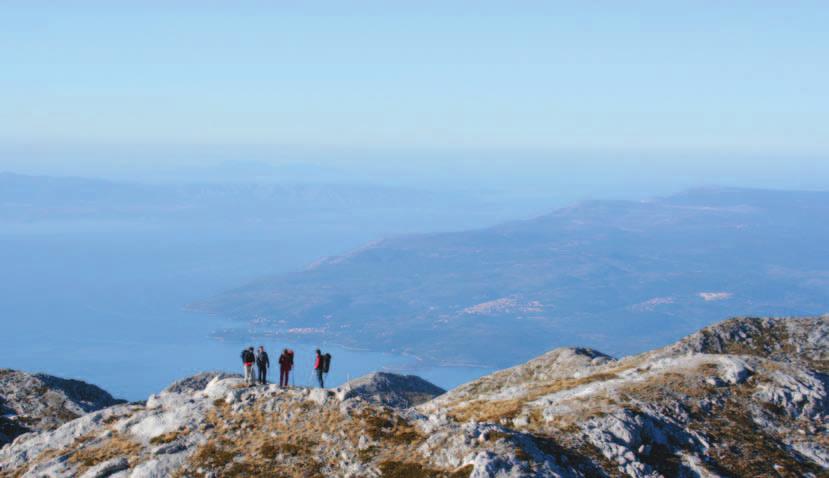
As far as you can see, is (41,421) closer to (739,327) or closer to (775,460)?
(775,460)

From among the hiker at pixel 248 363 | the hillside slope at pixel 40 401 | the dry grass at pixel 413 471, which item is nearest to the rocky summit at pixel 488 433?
the dry grass at pixel 413 471

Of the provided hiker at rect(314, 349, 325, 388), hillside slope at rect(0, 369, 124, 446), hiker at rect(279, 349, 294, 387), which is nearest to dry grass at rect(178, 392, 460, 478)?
hiker at rect(279, 349, 294, 387)

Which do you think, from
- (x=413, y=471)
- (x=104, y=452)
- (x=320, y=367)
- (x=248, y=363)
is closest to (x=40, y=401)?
(x=248, y=363)

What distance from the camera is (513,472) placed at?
31.4 m

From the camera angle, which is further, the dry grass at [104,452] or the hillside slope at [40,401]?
the hillside slope at [40,401]

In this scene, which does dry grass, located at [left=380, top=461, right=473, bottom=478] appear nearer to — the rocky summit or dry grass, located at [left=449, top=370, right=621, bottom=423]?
the rocky summit

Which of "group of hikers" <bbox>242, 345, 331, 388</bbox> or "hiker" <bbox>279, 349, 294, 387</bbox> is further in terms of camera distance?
"hiker" <bbox>279, 349, 294, 387</bbox>

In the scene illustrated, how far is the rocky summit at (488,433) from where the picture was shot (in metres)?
33.8

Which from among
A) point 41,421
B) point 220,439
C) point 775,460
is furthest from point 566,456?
point 41,421

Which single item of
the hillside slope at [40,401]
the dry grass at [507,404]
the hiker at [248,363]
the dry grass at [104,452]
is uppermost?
the hiker at [248,363]

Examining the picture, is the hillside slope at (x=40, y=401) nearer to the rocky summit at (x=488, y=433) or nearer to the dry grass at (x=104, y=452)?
the rocky summit at (x=488, y=433)

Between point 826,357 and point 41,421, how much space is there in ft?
197

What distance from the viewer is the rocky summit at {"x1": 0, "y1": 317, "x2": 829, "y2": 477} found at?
33.8m

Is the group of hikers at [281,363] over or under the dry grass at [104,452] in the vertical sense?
over
